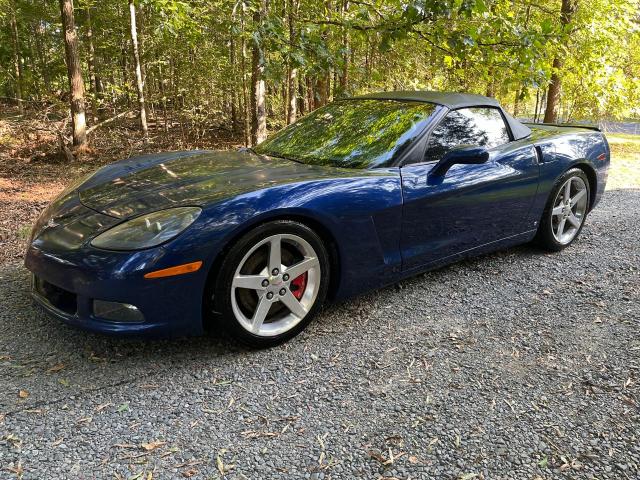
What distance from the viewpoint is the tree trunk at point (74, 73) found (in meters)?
8.09

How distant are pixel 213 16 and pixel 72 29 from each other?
2411 millimetres

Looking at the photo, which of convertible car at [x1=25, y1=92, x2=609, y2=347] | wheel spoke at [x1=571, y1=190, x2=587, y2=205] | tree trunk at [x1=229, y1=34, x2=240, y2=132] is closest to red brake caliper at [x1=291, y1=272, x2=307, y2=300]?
convertible car at [x1=25, y1=92, x2=609, y2=347]

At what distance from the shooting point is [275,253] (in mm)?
2447

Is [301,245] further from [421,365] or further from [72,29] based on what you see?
[72,29]

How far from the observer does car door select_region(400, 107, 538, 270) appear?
2955mm

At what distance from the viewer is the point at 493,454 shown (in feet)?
6.04

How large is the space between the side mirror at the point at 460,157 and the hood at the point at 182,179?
0.65m

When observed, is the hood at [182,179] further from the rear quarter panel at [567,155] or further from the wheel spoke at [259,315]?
the rear quarter panel at [567,155]

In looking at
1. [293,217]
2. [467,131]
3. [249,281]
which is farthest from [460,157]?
[249,281]

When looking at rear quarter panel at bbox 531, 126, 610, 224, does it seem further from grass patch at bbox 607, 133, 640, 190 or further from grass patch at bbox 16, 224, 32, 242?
grass patch at bbox 16, 224, 32, 242

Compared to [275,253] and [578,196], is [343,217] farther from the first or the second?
[578,196]

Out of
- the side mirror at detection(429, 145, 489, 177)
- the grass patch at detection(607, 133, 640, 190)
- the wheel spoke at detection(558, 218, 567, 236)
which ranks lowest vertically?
the grass patch at detection(607, 133, 640, 190)

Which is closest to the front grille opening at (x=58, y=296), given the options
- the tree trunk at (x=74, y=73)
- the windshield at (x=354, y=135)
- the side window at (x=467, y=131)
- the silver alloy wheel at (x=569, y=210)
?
the windshield at (x=354, y=135)

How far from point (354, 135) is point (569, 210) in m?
2.20
